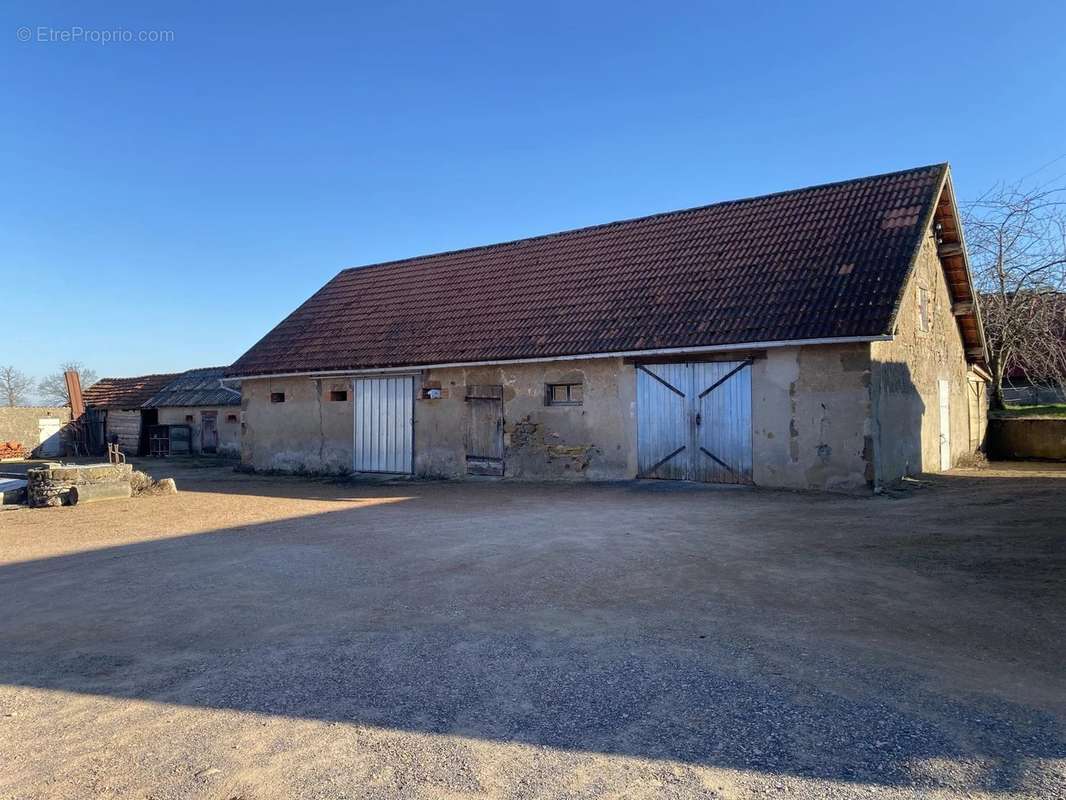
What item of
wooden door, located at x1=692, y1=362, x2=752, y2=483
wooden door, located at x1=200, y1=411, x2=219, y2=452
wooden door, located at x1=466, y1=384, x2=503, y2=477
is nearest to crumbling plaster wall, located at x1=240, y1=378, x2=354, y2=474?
wooden door, located at x1=466, y1=384, x2=503, y2=477

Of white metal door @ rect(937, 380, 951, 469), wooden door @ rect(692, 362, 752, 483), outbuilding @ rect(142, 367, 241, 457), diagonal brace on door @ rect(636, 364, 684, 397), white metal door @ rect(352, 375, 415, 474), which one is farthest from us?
outbuilding @ rect(142, 367, 241, 457)

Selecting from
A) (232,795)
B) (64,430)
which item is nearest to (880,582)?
(232,795)

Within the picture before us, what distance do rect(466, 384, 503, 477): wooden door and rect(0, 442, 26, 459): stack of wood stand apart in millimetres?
24901

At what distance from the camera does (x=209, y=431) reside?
30.0 m

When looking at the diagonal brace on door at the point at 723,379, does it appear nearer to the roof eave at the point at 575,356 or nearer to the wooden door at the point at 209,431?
the roof eave at the point at 575,356

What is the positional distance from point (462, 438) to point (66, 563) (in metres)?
9.51

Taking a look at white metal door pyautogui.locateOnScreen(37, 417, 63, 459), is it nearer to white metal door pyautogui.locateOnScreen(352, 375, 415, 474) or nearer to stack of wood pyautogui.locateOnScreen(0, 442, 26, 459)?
stack of wood pyautogui.locateOnScreen(0, 442, 26, 459)

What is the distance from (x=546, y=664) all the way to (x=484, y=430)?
40.2ft

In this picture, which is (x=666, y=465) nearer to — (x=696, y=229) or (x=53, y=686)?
(x=696, y=229)

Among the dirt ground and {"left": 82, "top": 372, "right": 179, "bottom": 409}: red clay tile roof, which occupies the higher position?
{"left": 82, "top": 372, "right": 179, "bottom": 409}: red clay tile roof

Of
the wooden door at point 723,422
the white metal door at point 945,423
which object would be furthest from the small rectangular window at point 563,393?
the white metal door at point 945,423

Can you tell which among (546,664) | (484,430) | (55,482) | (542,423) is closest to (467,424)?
(484,430)

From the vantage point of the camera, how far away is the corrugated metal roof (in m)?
29.6

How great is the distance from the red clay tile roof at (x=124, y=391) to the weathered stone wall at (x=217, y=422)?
2.46m
